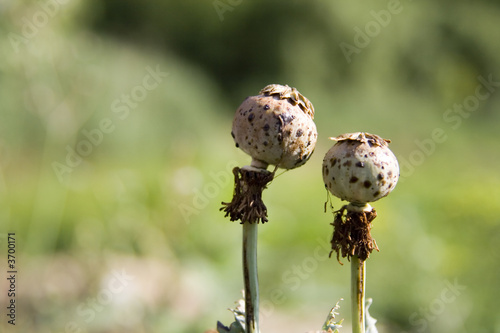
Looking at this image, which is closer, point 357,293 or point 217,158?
point 357,293

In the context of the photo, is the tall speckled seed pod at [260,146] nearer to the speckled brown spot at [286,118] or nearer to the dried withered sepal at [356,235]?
the speckled brown spot at [286,118]

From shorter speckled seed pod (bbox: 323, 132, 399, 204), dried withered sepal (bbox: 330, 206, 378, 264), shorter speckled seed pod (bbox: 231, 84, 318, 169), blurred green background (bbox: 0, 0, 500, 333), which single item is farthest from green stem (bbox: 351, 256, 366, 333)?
blurred green background (bbox: 0, 0, 500, 333)

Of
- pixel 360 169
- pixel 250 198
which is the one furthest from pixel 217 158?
pixel 360 169

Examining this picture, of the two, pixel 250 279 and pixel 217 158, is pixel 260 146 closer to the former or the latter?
pixel 250 279

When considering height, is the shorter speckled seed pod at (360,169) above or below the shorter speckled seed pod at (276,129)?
below

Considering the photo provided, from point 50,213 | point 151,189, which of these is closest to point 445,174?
point 151,189

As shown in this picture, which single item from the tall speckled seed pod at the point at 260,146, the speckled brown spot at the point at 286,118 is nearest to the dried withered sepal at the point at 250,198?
the tall speckled seed pod at the point at 260,146
